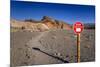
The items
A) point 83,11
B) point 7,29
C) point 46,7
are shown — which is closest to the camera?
point 7,29

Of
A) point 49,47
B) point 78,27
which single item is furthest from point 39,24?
point 78,27

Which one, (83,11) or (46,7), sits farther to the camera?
(83,11)

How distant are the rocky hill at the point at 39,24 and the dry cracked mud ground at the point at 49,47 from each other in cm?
3

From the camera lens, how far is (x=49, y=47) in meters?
1.77

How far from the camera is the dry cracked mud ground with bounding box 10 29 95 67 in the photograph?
1677 mm

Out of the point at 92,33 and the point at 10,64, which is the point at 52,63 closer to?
the point at 10,64

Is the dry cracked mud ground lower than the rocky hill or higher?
lower

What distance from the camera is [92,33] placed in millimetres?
1939

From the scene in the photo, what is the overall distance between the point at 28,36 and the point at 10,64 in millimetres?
263

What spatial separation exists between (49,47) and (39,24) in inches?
8.3

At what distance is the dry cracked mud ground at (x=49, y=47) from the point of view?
1.68m

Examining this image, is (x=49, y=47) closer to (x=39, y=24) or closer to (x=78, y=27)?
(x=39, y=24)

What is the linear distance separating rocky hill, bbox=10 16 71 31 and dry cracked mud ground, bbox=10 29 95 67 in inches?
1.4
